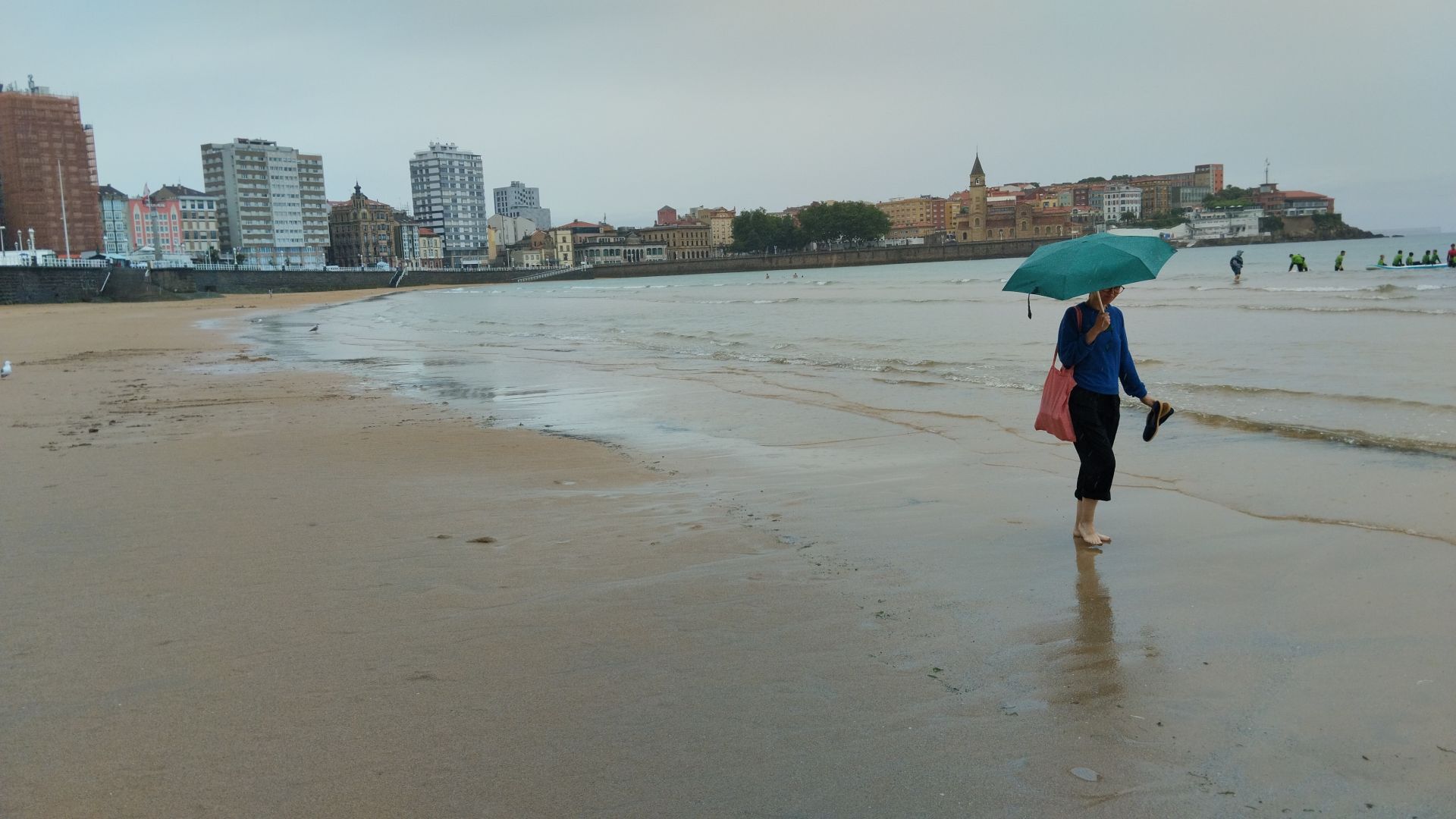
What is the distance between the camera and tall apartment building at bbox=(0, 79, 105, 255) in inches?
3703

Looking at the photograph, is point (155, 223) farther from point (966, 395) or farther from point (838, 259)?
point (966, 395)

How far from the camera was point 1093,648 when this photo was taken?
11.7ft

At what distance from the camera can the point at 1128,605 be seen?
4059 millimetres

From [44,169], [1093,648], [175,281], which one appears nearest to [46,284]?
[175,281]

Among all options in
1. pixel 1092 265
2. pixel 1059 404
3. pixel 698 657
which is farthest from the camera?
pixel 1059 404

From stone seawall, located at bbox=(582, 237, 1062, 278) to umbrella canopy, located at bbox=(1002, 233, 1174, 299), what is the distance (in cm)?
12987

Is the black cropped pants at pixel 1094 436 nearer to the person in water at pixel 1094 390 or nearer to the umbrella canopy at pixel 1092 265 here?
the person in water at pixel 1094 390

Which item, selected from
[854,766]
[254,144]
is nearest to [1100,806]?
[854,766]

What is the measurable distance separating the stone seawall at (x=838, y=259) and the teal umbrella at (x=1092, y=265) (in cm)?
12988

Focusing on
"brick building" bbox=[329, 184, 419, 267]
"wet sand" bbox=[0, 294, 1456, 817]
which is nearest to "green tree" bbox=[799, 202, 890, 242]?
"brick building" bbox=[329, 184, 419, 267]

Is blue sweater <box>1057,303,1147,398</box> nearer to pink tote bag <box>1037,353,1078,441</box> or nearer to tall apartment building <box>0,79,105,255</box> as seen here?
pink tote bag <box>1037,353,1078,441</box>

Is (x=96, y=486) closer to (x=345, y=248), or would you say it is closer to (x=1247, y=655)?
(x=1247, y=655)

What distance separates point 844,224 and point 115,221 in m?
99.1

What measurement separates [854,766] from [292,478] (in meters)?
5.15
